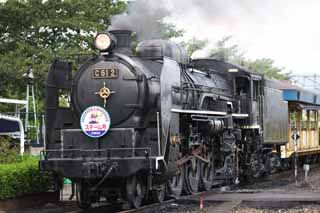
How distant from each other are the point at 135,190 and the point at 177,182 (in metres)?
2.16

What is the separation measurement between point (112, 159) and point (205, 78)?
17.6ft

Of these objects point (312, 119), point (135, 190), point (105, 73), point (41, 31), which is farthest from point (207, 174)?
point (312, 119)

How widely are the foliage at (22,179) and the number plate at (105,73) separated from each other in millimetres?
2624

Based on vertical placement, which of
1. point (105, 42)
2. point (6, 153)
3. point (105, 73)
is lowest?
point (6, 153)

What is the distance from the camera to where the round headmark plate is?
12305 millimetres

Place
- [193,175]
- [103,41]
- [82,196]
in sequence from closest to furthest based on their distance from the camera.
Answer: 1. [103,41]
2. [82,196]
3. [193,175]

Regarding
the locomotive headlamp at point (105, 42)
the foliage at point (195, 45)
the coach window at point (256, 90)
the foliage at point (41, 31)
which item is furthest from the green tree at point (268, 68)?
the locomotive headlamp at point (105, 42)

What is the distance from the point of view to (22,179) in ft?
43.0

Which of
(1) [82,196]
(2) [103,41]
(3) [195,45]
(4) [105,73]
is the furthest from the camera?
(3) [195,45]

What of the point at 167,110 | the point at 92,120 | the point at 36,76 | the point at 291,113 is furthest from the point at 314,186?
the point at 36,76

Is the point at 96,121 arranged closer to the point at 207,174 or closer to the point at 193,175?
the point at 193,175

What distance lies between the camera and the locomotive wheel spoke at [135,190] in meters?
12.1

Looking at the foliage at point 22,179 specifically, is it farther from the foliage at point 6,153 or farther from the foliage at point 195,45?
the foliage at point 195,45

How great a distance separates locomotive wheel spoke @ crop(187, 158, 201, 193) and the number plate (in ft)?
11.2
